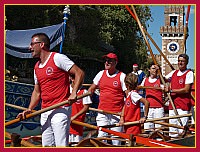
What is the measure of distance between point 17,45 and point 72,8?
30.1 feet

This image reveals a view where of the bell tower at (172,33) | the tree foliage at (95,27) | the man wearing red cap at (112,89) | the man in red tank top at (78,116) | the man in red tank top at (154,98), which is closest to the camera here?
the man in red tank top at (78,116)

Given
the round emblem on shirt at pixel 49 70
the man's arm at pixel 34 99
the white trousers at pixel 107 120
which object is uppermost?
the round emblem on shirt at pixel 49 70

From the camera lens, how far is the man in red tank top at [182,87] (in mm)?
5703

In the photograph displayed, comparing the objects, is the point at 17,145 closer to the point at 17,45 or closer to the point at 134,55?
the point at 17,45

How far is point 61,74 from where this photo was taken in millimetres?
3760

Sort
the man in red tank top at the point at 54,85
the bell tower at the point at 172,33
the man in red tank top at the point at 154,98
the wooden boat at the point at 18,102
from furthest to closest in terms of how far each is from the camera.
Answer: the bell tower at the point at 172,33 < the wooden boat at the point at 18,102 < the man in red tank top at the point at 154,98 < the man in red tank top at the point at 54,85

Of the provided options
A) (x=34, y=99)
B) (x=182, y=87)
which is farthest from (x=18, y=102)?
(x=34, y=99)

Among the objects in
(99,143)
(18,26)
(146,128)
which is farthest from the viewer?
(18,26)

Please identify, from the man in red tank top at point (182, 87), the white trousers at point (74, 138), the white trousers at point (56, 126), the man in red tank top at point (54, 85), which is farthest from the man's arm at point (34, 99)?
the man in red tank top at point (182, 87)

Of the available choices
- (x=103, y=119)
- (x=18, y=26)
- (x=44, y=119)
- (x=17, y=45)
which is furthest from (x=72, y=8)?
(x=44, y=119)

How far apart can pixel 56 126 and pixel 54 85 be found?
394 millimetres

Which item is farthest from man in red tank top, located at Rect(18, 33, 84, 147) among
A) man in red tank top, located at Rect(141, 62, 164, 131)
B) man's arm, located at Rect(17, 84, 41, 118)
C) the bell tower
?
the bell tower

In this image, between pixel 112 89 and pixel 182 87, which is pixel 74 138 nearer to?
pixel 112 89

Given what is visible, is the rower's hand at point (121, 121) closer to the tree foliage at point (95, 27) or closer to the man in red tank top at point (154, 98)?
the man in red tank top at point (154, 98)
